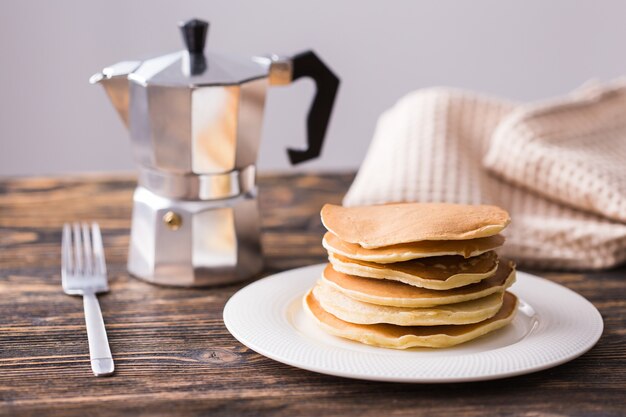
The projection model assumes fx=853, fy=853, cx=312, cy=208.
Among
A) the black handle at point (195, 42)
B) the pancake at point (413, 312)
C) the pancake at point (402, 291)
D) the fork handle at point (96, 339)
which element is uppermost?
the black handle at point (195, 42)

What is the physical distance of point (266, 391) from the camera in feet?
2.43

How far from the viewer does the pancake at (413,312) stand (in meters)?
0.78

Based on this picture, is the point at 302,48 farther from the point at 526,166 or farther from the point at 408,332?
the point at 408,332

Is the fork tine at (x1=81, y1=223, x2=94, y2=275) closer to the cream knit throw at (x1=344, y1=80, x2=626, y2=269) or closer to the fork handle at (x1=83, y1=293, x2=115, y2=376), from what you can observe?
the fork handle at (x1=83, y1=293, x2=115, y2=376)

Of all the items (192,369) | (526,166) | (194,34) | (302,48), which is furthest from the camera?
(302,48)

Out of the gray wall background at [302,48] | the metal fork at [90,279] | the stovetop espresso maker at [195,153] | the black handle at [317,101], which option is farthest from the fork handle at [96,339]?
the gray wall background at [302,48]

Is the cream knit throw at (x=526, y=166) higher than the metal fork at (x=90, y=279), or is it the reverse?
the cream knit throw at (x=526, y=166)

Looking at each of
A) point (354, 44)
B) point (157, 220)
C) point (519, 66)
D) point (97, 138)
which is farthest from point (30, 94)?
point (157, 220)

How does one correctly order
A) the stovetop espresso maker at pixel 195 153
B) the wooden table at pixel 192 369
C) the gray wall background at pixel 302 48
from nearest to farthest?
the wooden table at pixel 192 369 < the stovetop espresso maker at pixel 195 153 < the gray wall background at pixel 302 48

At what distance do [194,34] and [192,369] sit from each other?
0.41 m

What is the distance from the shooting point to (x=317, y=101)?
1136 mm

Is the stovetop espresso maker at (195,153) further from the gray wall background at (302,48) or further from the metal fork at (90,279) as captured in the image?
the gray wall background at (302,48)

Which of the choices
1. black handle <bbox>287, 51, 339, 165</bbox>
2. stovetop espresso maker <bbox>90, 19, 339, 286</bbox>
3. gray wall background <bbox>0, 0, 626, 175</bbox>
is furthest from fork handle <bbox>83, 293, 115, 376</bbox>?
gray wall background <bbox>0, 0, 626, 175</bbox>

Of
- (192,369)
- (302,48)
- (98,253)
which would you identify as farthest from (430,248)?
(302,48)
